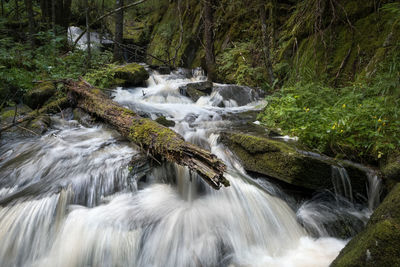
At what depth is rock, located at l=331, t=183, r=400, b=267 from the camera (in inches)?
67.9

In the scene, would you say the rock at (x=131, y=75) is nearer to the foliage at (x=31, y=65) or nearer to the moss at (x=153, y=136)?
the foliage at (x=31, y=65)

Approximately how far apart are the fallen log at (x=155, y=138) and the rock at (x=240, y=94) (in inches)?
145

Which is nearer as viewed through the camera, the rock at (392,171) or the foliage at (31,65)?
the rock at (392,171)

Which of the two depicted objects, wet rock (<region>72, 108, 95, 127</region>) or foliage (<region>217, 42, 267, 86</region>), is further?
foliage (<region>217, 42, 267, 86</region>)

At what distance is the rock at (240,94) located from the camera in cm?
732

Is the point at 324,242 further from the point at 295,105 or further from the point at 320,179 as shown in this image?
the point at 295,105

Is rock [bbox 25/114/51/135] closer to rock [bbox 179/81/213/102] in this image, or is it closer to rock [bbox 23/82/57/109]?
rock [bbox 23/82/57/109]

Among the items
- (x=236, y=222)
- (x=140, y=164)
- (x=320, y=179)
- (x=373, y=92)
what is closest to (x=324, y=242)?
(x=320, y=179)

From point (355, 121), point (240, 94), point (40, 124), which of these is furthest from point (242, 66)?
point (40, 124)

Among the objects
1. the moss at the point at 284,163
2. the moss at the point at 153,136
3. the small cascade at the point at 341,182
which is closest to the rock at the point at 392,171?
the small cascade at the point at 341,182

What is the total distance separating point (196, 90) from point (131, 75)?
2.49m

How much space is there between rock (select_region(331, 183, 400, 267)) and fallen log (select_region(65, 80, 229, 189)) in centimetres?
114

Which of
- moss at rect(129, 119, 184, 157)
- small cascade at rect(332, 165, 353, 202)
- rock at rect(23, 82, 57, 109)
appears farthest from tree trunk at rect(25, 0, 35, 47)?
small cascade at rect(332, 165, 353, 202)

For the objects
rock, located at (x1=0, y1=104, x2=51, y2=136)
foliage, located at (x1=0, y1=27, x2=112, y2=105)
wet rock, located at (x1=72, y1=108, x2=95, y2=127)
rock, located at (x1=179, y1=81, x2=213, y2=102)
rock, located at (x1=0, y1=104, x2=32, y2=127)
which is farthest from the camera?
rock, located at (x1=179, y1=81, x2=213, y2=102)
